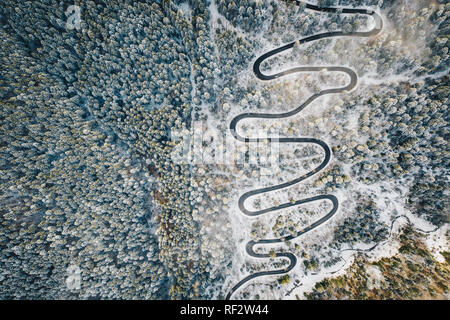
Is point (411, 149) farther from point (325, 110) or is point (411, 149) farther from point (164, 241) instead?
point (164, 241)

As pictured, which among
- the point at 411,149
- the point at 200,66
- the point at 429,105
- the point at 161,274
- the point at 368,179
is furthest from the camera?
Answer: the point at 161,274

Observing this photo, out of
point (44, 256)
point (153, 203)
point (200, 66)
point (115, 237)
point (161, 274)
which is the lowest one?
point (161, 274)

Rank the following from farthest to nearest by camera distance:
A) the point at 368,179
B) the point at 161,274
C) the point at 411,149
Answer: the point at 161,274 < the point at 368,179 < the point at 411,149

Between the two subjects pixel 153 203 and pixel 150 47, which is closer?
pixel 150 47

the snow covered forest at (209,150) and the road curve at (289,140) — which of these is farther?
the road curve at (289,140)

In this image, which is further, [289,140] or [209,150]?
[209,150]

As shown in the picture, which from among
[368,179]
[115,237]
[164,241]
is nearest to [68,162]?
[115,237]

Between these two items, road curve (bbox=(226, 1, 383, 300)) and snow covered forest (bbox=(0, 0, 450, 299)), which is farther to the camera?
road curve (bbox=(226, 1, 383, 300))

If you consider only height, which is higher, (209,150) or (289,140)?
(289,140)
